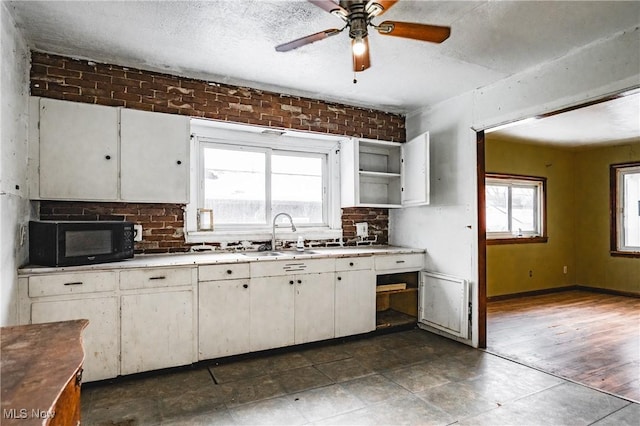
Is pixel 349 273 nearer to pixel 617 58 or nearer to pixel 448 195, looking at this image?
pixel 448 195

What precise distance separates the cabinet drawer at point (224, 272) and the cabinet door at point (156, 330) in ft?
0.63

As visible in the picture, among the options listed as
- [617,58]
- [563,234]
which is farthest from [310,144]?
[563,234]

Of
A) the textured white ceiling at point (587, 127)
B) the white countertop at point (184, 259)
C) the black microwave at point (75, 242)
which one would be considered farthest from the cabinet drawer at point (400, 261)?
the black microwave at point (75, 242)

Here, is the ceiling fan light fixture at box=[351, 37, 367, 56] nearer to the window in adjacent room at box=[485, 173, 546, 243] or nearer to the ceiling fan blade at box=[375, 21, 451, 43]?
the ceiling fan blade at box=[375, 21, 451, 43]

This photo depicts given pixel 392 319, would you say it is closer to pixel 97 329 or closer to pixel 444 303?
pixel 444 303

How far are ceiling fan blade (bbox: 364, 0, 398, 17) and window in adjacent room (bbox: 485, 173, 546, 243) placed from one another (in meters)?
4.65

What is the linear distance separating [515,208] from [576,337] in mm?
2809

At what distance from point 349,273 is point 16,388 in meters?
3.05

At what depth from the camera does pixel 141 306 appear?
2.86 meters

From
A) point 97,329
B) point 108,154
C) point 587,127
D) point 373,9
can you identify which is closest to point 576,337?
point 587,127

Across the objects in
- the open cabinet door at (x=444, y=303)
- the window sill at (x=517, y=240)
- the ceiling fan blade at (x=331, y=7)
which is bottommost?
the open cabinet door at (x=444, y=303)

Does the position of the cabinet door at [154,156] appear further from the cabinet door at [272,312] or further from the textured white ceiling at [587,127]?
the textured white ceiling at [587,127]

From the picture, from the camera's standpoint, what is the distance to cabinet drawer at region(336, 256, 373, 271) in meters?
3.75

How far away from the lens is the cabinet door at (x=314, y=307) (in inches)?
138
